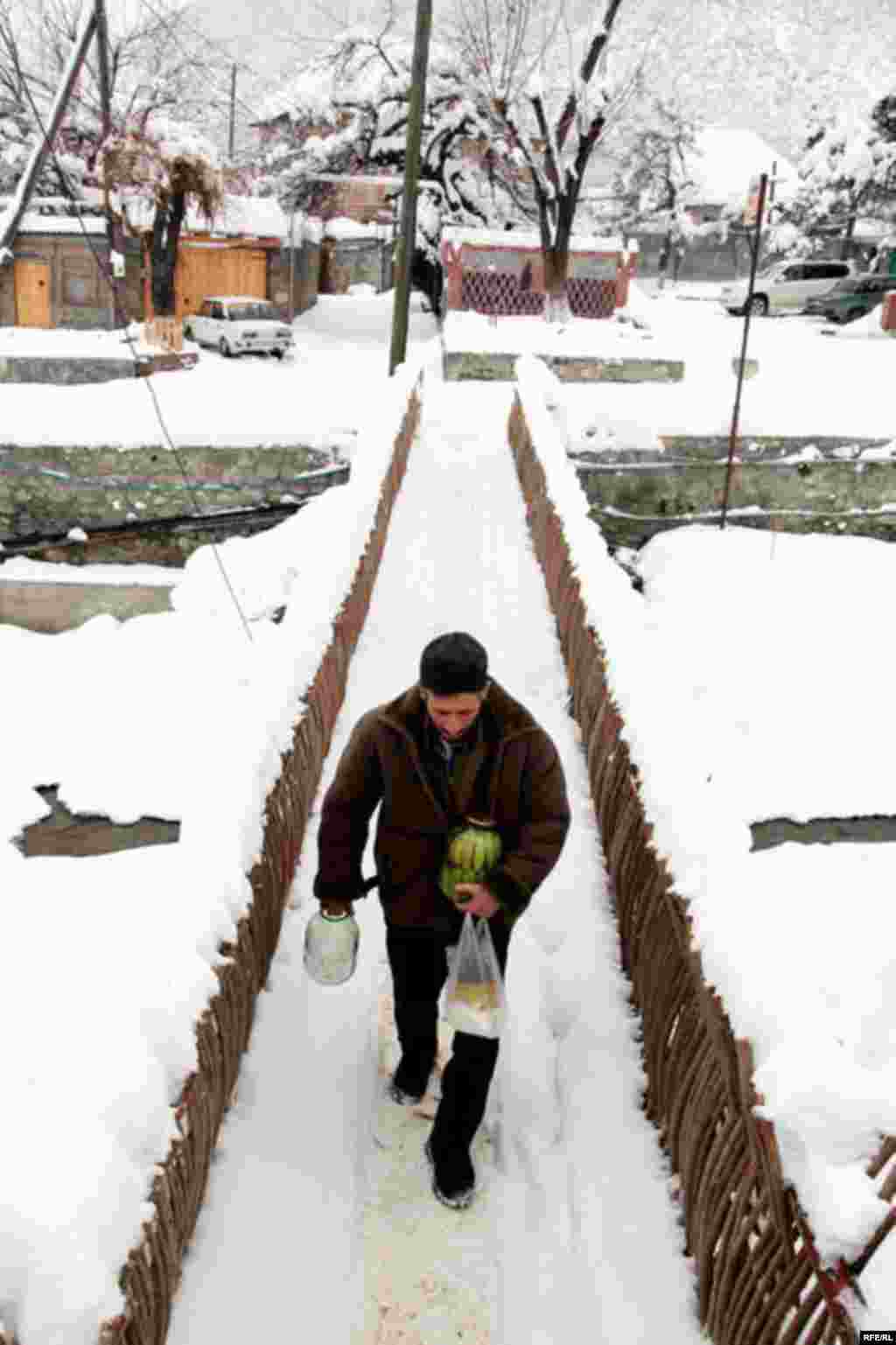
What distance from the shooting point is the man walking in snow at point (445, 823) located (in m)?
3.00

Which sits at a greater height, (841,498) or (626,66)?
(626,66)

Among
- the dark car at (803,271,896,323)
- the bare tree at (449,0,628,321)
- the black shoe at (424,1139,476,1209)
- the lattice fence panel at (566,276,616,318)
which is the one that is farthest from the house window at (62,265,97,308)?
the black shoe at (424,1139,476,1209)

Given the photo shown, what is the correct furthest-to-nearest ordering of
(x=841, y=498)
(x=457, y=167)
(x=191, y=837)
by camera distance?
(x=457, y=167) < (x=841, y=498) < (x=191, y=837)

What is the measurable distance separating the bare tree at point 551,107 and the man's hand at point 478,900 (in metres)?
26.9

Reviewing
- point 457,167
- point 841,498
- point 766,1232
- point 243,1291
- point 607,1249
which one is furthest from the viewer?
point 457,167

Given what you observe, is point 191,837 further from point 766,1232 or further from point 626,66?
point 626,66

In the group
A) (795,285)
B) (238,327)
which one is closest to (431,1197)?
(238,327)

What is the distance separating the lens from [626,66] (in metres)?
28.7

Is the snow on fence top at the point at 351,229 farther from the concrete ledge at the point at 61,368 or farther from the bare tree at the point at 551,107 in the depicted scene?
the concrete ledge at the point at 61,368

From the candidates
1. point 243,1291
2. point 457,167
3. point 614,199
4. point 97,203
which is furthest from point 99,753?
point 614,199

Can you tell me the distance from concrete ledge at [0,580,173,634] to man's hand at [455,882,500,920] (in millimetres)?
13382

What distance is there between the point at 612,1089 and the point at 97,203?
32.9 m

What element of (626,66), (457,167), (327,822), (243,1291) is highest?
(626,66)

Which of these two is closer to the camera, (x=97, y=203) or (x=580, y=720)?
(x=580, y=720)
